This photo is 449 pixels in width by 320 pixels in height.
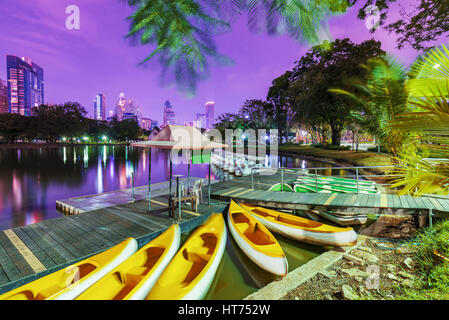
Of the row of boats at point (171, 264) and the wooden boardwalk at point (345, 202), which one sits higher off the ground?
the wooden boardwalk at point (345, 202)

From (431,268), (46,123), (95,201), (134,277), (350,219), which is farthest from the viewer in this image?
(46,123)

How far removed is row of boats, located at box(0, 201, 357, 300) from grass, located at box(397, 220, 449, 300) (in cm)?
142

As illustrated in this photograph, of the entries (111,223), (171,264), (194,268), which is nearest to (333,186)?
(194,268)

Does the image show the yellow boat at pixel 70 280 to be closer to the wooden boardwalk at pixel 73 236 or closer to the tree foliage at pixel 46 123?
the wooden boardwalk at pixel 73 236

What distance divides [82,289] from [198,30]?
4416mm

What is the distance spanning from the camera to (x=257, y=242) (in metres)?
5.69

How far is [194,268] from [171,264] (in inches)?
19.0

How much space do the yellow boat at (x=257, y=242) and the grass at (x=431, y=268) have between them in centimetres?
209

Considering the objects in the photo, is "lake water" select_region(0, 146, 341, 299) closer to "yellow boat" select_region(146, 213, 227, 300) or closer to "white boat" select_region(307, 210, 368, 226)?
"yellow boat" select_region(146, 213, 227, 300)

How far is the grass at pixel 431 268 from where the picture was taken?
3305 millimetres

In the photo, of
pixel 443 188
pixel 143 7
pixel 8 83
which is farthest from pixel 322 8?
pixel 8 83

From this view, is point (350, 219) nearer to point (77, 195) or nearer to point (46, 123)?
point (77, 195)

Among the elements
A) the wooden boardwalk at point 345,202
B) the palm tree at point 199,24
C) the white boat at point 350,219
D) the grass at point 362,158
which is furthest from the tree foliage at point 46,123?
the palm tree at point 199,24

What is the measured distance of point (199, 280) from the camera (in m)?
3.70
